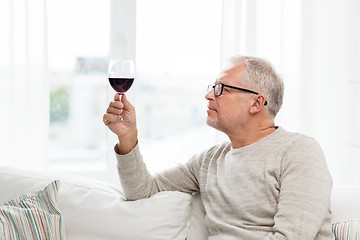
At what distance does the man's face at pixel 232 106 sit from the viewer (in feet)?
7.21

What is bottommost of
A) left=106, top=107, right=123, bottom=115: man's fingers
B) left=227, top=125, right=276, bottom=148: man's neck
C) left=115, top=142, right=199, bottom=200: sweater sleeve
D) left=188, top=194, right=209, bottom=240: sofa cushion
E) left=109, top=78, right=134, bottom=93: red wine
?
left=188, top=194, right=209, bottom=240: sofa cushion

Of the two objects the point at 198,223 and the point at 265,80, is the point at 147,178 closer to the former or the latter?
the point at 198,223

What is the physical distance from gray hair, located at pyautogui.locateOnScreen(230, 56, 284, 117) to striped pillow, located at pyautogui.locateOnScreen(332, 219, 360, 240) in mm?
523

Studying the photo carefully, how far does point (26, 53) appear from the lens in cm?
317

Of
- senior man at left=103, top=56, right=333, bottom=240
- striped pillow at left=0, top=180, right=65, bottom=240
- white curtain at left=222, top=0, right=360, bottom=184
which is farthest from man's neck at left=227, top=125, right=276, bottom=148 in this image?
white curtain at left=222, top=0, right=360, bottom=184

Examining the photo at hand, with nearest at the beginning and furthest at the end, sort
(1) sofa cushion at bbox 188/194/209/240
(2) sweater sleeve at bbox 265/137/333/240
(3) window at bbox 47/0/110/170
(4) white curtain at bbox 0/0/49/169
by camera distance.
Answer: (2) sweater sleeve at bbox 265/137/333/240
(1) sofa cushion at bbox 188/194/209/240
(4) white curtain at bbox 0/0/49/169
(3) window at bbox 47/0/110/170

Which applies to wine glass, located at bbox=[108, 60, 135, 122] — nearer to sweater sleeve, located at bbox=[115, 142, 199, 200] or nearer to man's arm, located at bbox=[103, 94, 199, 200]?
man's arm, located at bbox=[103, 94, 199, 200]

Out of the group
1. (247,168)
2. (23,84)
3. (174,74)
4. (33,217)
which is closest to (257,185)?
(247,168)

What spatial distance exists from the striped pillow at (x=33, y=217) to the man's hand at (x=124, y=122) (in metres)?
0.32

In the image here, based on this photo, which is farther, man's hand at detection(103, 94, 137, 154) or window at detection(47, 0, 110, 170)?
window at detection(47, 0, 110, 170)

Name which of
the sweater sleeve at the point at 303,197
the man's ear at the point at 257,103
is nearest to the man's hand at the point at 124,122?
the man's ear at the point at 257,103

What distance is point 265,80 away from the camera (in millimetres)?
2207

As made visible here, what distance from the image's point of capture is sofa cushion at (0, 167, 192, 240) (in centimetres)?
212

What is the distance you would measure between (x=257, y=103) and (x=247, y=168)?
276 mm
